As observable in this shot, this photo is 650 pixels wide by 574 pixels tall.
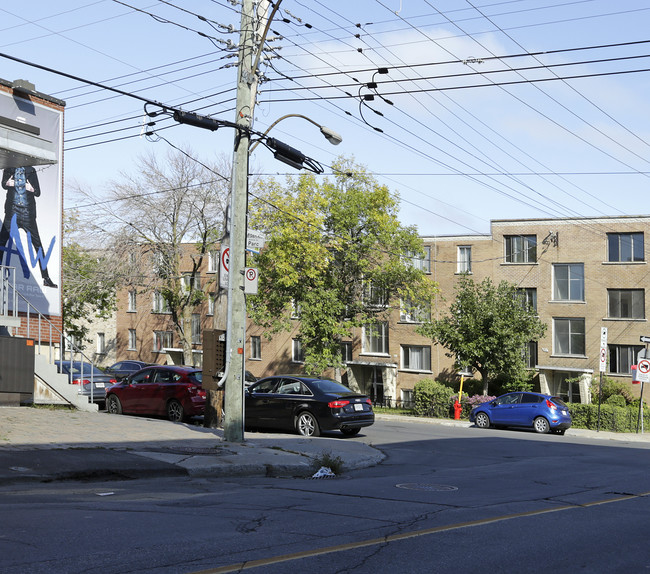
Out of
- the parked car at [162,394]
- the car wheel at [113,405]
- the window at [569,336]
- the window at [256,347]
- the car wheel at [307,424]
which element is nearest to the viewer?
the car wheel at [307,424]

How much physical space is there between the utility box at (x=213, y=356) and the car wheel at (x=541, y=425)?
15152 mm

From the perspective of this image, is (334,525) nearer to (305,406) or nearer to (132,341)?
(305,406)

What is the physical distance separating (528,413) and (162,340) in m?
35.6

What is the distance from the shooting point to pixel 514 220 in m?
43.4

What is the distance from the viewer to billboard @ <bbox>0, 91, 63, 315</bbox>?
66.9 feet

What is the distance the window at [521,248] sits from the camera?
4306 centimetres

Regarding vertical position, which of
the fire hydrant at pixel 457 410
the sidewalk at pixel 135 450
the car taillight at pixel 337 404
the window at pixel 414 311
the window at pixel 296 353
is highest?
the window at pixel 414 311

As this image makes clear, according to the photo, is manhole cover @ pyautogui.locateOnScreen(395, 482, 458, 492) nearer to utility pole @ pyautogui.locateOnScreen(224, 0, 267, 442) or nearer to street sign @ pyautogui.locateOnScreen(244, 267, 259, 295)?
utility pole @ pyautogui.locateOnScreen(224, 0, 267, 442)

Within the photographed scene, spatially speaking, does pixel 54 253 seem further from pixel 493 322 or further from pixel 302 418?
pixel 493 322

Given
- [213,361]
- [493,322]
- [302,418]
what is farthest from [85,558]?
[493,322]

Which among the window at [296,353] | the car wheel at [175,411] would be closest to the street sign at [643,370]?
the car wheel at [175,411]

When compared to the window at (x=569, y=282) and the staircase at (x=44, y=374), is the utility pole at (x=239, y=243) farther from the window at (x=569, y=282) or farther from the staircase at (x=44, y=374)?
the window at (x=569, y=282)

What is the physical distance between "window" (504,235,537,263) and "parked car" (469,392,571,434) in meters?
16.5

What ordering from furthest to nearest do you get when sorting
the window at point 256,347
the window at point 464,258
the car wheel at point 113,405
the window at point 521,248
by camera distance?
1. the window at point 256,347
2. the window at point 464,258
3. the window at point 521,248
4. the car wheel at point 113,405
